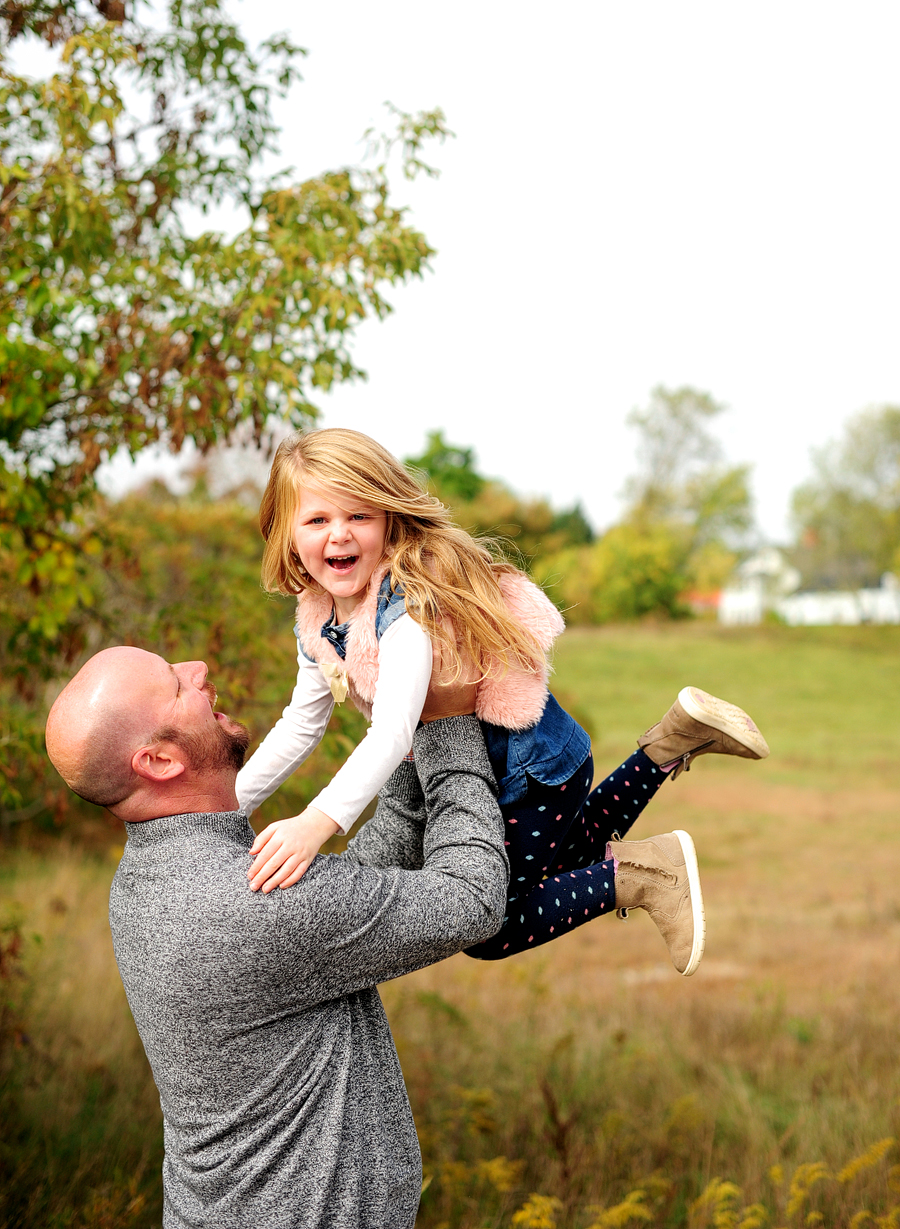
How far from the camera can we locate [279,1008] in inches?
69.2

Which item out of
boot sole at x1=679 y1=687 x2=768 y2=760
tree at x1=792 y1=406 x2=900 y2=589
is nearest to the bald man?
boot sole at x1=679 y1=687 x2=768 y2=760

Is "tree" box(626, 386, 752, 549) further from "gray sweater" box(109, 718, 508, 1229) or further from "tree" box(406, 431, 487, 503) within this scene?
"gray sweater" box(109, 718, 508, 1229)

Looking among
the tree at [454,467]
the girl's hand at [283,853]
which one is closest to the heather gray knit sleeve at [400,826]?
the girl's hand at [283,853]

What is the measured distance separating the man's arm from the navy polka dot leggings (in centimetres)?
28

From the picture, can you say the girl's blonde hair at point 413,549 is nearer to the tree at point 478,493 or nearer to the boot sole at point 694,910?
the boot sole at point 694,910

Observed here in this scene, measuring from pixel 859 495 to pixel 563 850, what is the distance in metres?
40.7

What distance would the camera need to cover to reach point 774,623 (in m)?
42.2

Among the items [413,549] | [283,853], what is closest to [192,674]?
[283,853]

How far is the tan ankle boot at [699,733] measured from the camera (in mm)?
2502

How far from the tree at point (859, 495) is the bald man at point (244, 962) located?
3956 centimetres

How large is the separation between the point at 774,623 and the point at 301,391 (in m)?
41.4

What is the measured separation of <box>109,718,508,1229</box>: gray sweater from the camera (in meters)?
1.70

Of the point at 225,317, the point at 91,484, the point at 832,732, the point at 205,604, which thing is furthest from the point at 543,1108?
the point at 832,732

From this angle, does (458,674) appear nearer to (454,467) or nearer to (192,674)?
(192,674)
